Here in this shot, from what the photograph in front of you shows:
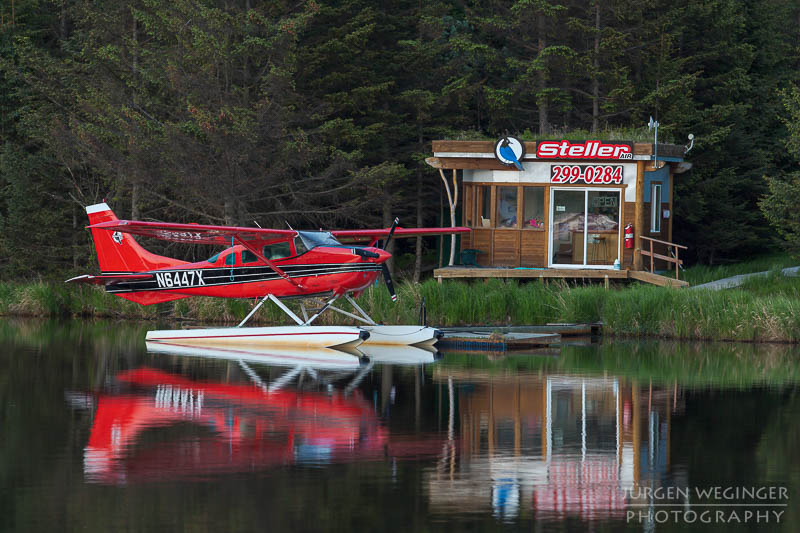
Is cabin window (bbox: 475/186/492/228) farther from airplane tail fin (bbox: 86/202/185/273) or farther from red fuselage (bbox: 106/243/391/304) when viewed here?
airplane tail fin (bbox: 86/202/185/273)

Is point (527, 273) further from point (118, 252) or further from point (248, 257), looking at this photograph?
point (118, 252)

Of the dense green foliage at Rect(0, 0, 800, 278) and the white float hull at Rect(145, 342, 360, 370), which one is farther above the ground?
the dense green foliage at Rect(0, 0, 800, 278)

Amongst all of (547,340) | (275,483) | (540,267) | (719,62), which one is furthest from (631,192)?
(275,483)

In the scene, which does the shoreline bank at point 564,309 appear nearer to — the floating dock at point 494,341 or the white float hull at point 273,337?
the floating dock at point 494,341

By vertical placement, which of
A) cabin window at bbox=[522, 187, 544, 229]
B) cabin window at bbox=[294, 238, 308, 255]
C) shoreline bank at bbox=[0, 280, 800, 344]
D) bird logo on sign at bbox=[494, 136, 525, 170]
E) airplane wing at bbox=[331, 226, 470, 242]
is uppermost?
bird logo on sign at bbox=[494, 136, 525, 170]

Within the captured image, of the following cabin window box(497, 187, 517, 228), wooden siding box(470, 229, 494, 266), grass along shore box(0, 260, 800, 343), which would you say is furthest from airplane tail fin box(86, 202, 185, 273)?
cabin window box(497, 187, 517, 228)

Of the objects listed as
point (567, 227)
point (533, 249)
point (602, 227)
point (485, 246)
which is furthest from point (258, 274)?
point (602, 227)

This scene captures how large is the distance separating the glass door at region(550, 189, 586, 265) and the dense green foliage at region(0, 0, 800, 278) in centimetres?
200

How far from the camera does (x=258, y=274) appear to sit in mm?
20922

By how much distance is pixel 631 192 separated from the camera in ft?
85.9

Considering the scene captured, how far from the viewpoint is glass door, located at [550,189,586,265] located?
26.5 metres

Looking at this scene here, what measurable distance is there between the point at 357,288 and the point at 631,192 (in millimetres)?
→ 8786

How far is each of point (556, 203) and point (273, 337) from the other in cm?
909

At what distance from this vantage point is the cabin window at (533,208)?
26688mm
